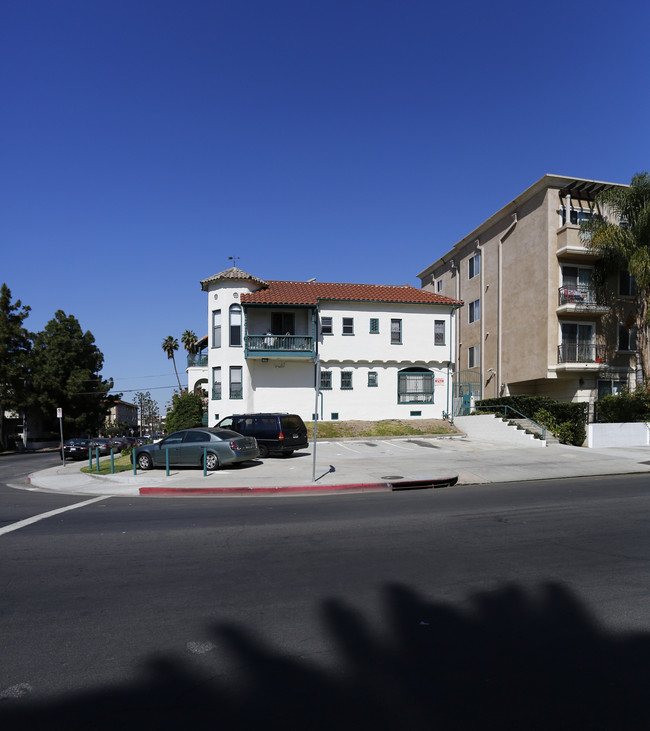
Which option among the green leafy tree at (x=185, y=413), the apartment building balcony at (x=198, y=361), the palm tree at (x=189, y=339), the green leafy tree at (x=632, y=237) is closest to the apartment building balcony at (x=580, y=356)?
the green leafy tree at (x=632, y=237)

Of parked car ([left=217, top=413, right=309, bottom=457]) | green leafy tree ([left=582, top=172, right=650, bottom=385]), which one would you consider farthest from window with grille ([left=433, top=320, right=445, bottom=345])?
parked car ([left=217, top=413, right=309, bottom=457])

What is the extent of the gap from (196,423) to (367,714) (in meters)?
32.0

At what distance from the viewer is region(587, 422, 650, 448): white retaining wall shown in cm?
2184

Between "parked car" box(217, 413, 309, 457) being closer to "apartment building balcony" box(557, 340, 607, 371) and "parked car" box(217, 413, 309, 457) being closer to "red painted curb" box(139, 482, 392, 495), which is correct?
"red painted curb" box(139, 482, 392, 495)

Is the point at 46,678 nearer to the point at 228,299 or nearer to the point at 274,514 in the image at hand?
the point at 274,514

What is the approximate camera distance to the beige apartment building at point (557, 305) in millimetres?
27219

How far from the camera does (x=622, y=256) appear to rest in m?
25.9

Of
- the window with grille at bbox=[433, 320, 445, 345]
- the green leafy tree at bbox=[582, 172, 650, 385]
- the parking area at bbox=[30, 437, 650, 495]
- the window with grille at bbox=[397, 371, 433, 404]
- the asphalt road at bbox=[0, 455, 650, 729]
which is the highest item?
the green leafy tree at bbox=[582, 172, 650, 385]

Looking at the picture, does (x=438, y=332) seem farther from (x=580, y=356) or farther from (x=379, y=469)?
(x=379, y=469)

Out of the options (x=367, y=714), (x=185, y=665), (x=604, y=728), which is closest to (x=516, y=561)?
(x=604, y=728)

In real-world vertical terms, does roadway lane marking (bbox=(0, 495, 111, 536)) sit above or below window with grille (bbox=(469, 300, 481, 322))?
below

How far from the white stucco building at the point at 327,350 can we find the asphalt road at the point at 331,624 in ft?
73.4

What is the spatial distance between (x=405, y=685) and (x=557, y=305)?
27.3 m

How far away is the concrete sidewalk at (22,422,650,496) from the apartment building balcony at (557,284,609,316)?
8.60 m
